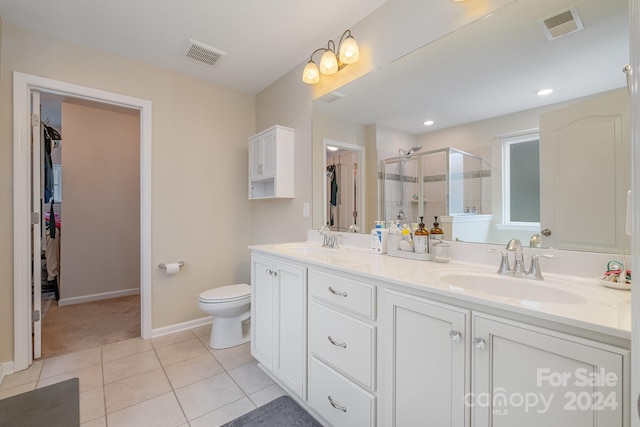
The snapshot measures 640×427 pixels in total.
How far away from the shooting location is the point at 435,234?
1593 mm

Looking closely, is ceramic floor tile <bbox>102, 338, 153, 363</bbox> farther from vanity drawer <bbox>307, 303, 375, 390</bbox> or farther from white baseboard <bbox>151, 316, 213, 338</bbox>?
vanity drawer <bbox>307, 303, 375, 390</bbox>

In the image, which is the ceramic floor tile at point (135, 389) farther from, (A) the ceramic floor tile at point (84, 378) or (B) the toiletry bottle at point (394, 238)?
(B) the toiletry bottle at point (394, 238)

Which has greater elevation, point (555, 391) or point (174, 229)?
point (174, 229)

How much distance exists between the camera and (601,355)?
69cm

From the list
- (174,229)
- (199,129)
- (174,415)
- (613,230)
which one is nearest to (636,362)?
(613,230)

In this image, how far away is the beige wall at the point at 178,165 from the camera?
1962 millimetres

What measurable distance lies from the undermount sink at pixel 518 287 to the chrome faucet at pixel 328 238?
3.27ft

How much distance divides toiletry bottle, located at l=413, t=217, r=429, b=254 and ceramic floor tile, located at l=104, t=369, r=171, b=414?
177 cm

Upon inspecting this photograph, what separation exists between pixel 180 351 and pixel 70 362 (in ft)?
2.43

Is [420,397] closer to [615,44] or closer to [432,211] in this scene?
[432,211]

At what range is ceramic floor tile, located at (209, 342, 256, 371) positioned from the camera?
209cm

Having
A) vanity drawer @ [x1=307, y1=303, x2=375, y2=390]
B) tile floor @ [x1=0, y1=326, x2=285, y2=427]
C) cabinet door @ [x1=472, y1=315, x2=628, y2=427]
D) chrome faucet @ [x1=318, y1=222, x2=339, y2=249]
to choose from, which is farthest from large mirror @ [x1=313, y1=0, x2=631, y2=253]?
tile floor @ [x1=0, y1=326, x2=285, y2=427]

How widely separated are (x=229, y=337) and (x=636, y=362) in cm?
243

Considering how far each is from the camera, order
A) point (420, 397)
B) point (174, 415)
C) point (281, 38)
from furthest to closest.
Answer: point (281, 38), point (174, 415), point (420, 397)
